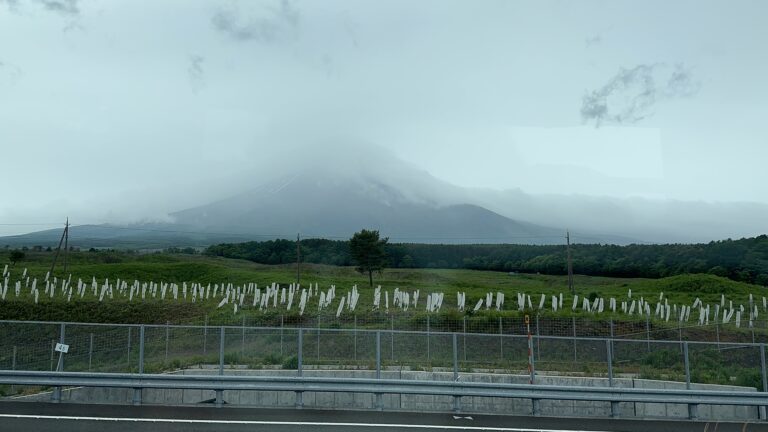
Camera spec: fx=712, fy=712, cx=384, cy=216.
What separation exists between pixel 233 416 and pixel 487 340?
15.1m

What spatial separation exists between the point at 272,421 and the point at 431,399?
8458 millimetres

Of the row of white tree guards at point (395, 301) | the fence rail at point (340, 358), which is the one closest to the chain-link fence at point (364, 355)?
the fence rail at point (340, 358)

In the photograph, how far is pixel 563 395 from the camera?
15508 mm

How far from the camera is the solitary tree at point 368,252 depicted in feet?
244

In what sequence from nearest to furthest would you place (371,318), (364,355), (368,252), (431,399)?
(431,399), (364,355), (371,318), (368,252)

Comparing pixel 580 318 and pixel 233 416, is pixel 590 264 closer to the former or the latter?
pixel 580 318

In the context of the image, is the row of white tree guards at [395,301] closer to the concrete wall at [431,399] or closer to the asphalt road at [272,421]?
the concrete wall at [431,399]

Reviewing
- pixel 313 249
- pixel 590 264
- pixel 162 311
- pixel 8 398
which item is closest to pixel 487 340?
pixel 8 398

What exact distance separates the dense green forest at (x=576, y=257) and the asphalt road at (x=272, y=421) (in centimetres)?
6448

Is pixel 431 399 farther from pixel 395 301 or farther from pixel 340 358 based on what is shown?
pixel 395 301

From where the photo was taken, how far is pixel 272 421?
14.3 meters

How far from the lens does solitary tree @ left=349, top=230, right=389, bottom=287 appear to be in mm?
74438

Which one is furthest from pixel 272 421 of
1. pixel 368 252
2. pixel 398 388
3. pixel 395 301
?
pixel 368 252

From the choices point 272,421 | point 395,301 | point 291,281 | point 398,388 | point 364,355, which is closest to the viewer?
point 272,421
